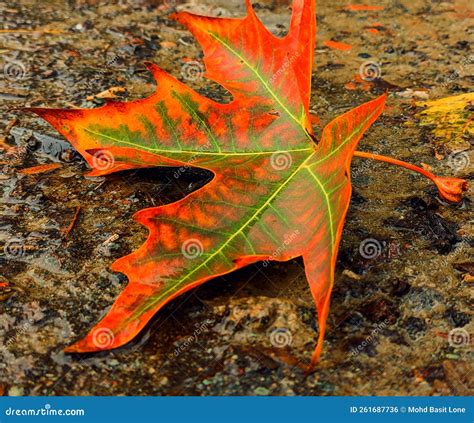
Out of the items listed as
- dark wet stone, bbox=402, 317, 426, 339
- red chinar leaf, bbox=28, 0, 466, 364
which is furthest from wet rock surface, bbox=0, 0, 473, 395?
red chinar leaf, bbox=28, 0, 466, 364

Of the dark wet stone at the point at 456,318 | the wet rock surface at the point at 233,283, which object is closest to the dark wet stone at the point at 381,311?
the wet rock surface at the point at 233,283

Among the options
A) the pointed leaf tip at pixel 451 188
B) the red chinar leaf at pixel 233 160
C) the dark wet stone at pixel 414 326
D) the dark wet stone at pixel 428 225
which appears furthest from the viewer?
the pointed leaf tip at pixel 451 188

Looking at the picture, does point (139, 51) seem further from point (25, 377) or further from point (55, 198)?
point (25, 377)

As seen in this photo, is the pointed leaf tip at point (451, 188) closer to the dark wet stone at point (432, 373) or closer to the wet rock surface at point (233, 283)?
the wet rock surface at point (233, 283)

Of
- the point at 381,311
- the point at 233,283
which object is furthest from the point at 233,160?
the point at 381,311

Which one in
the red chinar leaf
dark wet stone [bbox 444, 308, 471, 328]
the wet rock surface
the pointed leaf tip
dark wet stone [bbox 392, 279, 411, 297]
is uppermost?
the red chinar leaf

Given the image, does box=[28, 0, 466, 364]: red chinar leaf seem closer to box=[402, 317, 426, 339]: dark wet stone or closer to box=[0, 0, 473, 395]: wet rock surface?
box=[0, 0, 473, 395]: wet rock surface
